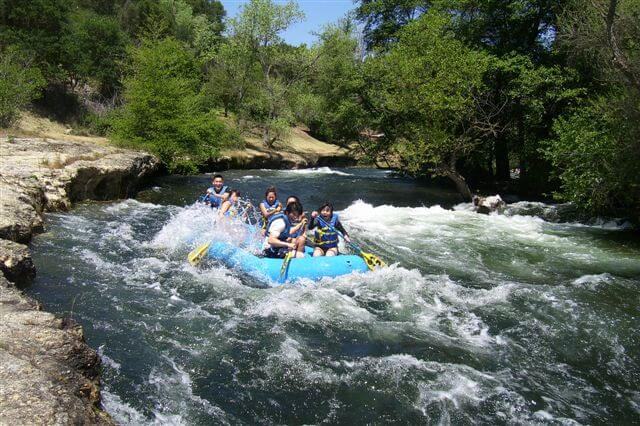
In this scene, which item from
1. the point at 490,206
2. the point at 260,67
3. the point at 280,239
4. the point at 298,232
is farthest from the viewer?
the point at 260,67

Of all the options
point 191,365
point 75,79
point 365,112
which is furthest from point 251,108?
point 191,365

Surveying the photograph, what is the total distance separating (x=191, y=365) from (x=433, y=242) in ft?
25.0

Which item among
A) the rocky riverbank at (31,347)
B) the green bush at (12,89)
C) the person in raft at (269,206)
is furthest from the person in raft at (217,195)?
the green bush at (12,89)

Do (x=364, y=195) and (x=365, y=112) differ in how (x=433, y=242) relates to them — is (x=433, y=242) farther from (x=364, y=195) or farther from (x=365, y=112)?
(x=365, y=112)

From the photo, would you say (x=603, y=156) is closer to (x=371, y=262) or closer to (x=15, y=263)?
(x=371, y=262)

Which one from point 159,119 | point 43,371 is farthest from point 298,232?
point 159,119

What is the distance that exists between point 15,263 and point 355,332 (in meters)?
4.50

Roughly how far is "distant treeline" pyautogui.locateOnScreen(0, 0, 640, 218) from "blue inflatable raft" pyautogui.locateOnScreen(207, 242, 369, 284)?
777 cm

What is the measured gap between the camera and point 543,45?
1811 cm

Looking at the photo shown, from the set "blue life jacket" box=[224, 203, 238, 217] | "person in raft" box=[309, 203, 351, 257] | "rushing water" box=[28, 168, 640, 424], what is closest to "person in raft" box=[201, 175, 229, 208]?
"blue life jacket" box=[224, 203, 238, 217]

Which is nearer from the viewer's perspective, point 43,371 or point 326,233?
point 43,371

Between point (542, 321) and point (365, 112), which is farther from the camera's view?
point (365, 112)

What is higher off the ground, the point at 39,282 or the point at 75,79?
the point at 75,79

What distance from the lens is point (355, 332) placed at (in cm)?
610
